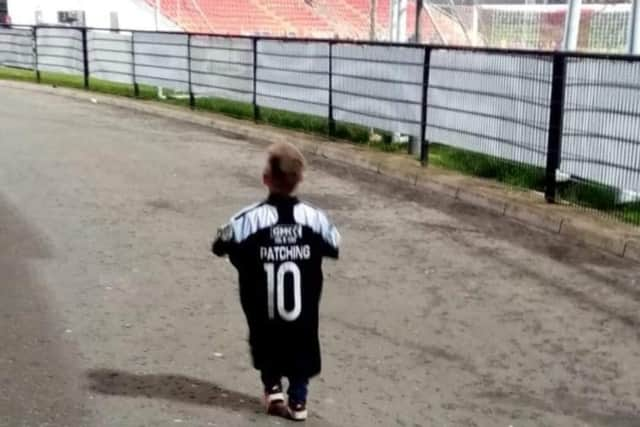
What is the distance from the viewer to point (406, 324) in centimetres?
584

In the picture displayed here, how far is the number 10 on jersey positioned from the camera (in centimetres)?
429

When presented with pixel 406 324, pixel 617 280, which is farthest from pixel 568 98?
pixel 406 324

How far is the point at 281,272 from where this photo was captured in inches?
169

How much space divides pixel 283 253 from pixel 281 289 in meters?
0.16

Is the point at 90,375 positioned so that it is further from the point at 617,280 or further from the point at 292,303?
the point at 617,280

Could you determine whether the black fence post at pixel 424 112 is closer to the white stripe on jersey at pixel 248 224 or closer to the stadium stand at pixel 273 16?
the white stripe on jersey at pixel 248 224

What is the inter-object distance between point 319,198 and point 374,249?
7.40 feet

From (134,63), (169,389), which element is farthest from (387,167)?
(134,63)

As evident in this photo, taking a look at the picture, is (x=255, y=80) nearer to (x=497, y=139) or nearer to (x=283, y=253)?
(x=497, y=139)

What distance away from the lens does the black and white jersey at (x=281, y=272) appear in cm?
425

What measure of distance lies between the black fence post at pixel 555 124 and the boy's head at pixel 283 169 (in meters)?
5.23

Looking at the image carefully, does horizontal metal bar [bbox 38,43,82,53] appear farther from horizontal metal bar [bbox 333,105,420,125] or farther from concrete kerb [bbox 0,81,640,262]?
horizontal metal bar [bbox 333,105,420,125]

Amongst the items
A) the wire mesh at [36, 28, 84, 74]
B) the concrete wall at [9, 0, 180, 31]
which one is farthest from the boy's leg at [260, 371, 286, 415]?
the concrete wall at [9, 0, 180, 31]

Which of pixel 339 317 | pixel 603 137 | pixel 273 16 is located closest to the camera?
pixel 339 317
